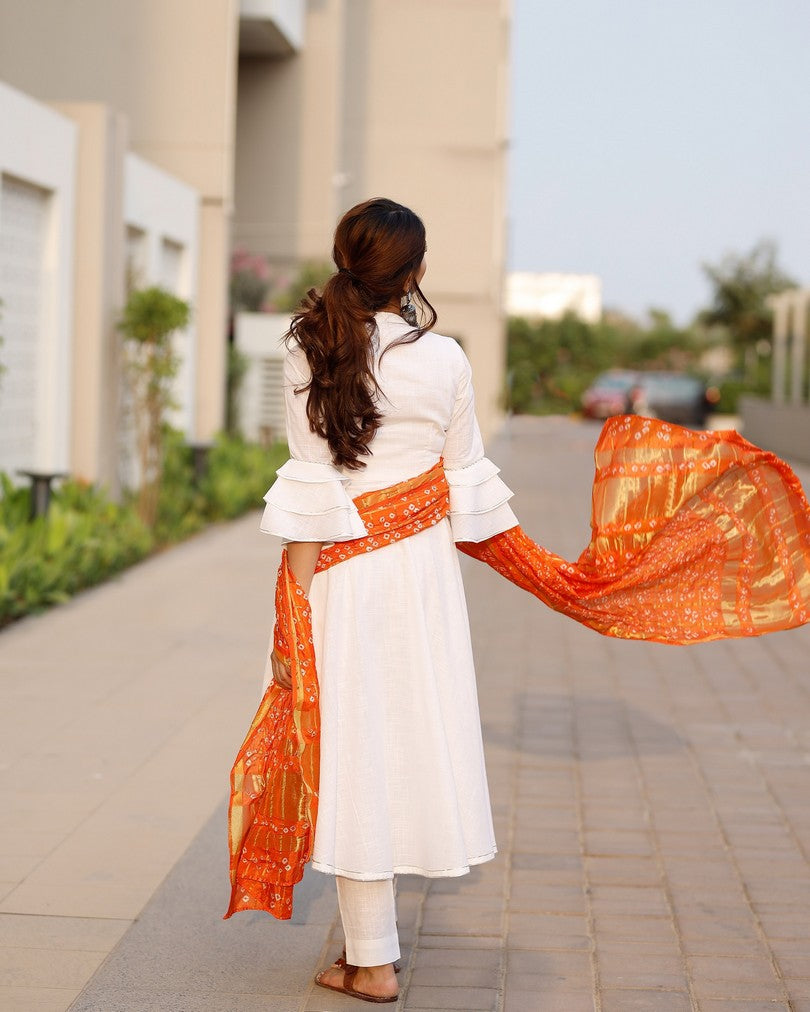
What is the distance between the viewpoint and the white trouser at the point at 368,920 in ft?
11.5

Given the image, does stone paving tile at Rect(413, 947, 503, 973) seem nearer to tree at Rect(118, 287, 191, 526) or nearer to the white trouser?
the white trouser

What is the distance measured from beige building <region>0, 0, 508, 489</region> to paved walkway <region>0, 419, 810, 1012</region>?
5748 millimetres

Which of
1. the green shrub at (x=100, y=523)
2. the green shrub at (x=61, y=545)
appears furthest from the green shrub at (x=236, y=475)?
the green shrub at (x=61, y=545)

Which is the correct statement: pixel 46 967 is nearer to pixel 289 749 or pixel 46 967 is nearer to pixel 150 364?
pixel 289 749

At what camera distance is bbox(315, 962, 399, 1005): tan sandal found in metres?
3.59

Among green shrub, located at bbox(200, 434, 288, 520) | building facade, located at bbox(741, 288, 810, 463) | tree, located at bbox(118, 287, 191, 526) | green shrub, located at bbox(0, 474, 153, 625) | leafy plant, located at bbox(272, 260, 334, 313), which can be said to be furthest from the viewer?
building facade, located at bbox(741, 288, 810, 463)

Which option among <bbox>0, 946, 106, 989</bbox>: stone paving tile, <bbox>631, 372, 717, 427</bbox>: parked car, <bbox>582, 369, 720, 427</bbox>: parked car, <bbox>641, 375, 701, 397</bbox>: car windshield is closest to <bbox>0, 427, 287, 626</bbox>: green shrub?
<bbox>0, 946, 106, 989</bbox>: stone paving tile

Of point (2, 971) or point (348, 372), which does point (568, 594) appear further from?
point (2, 971)

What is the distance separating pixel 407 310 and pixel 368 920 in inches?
56.5

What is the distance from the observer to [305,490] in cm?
348

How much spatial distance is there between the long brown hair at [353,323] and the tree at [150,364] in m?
9.34

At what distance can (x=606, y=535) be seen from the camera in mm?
4016

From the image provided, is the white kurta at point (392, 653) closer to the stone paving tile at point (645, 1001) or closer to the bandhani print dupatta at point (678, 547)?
the bandhani print dupatta at point (678, 547)

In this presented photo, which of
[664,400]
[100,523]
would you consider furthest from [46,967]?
[664,400]
